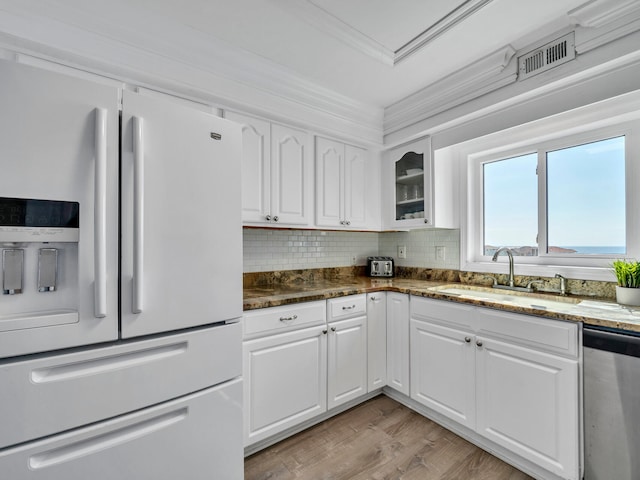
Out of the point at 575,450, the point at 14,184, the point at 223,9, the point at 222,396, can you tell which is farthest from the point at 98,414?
the point at 575,450

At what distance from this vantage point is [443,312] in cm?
196

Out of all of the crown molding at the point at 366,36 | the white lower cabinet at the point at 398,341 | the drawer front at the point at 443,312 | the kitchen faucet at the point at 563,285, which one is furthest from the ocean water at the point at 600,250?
the crown molding at the point at 366,36

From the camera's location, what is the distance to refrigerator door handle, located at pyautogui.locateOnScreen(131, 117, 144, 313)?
1123 mm

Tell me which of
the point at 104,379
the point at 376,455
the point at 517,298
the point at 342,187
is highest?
the point at 342,187

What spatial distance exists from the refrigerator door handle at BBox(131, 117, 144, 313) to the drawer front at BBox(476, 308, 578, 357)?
174 cm

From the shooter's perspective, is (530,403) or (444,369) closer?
(530,403)

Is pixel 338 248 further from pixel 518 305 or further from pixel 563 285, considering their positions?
pixel 563 285

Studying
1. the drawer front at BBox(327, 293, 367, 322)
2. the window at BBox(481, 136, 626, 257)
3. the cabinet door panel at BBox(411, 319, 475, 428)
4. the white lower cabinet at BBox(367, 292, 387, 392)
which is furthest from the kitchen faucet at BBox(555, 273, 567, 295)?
the drawer front at BBox(327, 293, 367, 322)

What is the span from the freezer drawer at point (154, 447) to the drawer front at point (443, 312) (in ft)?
4.21

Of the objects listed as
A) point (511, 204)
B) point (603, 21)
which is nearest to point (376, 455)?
point (511, 204)

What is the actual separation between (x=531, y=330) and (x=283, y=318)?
132cm

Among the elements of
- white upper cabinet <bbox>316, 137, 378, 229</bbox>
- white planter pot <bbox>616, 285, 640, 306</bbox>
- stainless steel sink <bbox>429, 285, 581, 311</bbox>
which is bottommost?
stainless steel sink <bbox>429, 285, 581, 311</bbox>

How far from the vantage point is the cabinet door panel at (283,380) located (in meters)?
1.70

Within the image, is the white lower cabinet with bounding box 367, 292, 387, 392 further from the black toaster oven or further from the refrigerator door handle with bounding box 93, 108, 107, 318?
the refrigerator door handle with bounding box 93, 108, 107, 318
